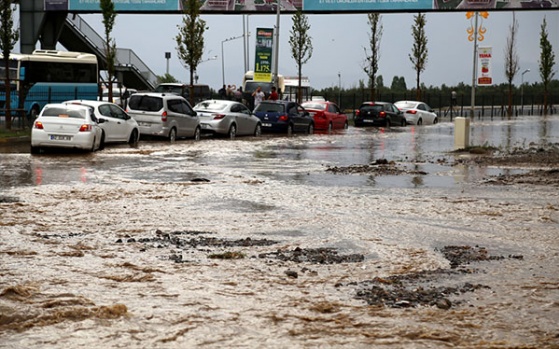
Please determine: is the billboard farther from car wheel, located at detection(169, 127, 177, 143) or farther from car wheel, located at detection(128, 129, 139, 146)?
car wheel, located at detection(128, 129, 139, 146)

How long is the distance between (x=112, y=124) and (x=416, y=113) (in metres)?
31.5

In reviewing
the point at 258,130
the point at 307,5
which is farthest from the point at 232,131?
the point at 307,5

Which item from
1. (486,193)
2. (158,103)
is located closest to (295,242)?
(486,193)

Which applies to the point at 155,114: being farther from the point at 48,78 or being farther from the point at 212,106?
the point at 48,78

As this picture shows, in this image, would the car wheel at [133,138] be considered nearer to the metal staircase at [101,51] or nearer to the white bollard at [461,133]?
the white bollard at [461,133]

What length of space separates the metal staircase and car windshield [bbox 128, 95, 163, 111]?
74.3ft

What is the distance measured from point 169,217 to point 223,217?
746 millimetres

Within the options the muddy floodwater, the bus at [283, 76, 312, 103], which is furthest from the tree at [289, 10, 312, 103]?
the muddy floodwater

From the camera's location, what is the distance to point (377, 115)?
53.1m

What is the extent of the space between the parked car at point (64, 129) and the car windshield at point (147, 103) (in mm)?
6877

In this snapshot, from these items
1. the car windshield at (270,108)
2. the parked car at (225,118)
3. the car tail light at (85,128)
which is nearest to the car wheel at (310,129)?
the car windshield at (270,108)

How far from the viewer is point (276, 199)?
15.8 metres

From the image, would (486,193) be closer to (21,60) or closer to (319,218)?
(319,218)

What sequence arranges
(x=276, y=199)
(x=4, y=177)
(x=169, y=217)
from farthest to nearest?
(x=4, y=177), (x=276, y=199), (x=169, y=217)
